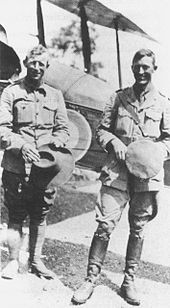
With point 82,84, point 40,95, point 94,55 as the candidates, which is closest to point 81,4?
point 94,55

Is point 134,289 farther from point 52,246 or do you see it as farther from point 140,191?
point 52,246

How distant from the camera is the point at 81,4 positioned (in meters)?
6.20

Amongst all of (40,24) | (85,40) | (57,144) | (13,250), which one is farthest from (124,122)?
(85,40)

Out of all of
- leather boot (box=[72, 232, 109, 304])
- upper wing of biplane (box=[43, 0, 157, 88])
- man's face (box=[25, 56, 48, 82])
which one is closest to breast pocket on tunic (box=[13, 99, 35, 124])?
man's face (box=[25, 56, 48, 82])

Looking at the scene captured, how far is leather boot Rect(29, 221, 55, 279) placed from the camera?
12.6 ft

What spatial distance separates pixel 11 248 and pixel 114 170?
106cm

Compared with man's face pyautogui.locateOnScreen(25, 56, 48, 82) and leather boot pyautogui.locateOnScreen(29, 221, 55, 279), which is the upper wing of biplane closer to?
man's face pyautogui.locateOnScreen(25, 56, 48, 82)

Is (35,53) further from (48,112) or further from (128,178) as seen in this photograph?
(128,178)

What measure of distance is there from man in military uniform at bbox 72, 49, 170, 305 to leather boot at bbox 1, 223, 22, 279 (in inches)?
22.2

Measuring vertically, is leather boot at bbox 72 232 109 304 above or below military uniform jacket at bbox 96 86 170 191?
below

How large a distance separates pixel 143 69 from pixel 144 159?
0.67 metres

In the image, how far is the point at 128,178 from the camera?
3689 millimetres

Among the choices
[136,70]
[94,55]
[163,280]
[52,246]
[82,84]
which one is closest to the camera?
[136,70]

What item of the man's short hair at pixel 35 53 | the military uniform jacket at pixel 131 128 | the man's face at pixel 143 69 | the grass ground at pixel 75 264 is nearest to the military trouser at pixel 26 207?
the grass ground at pixel 75 264
